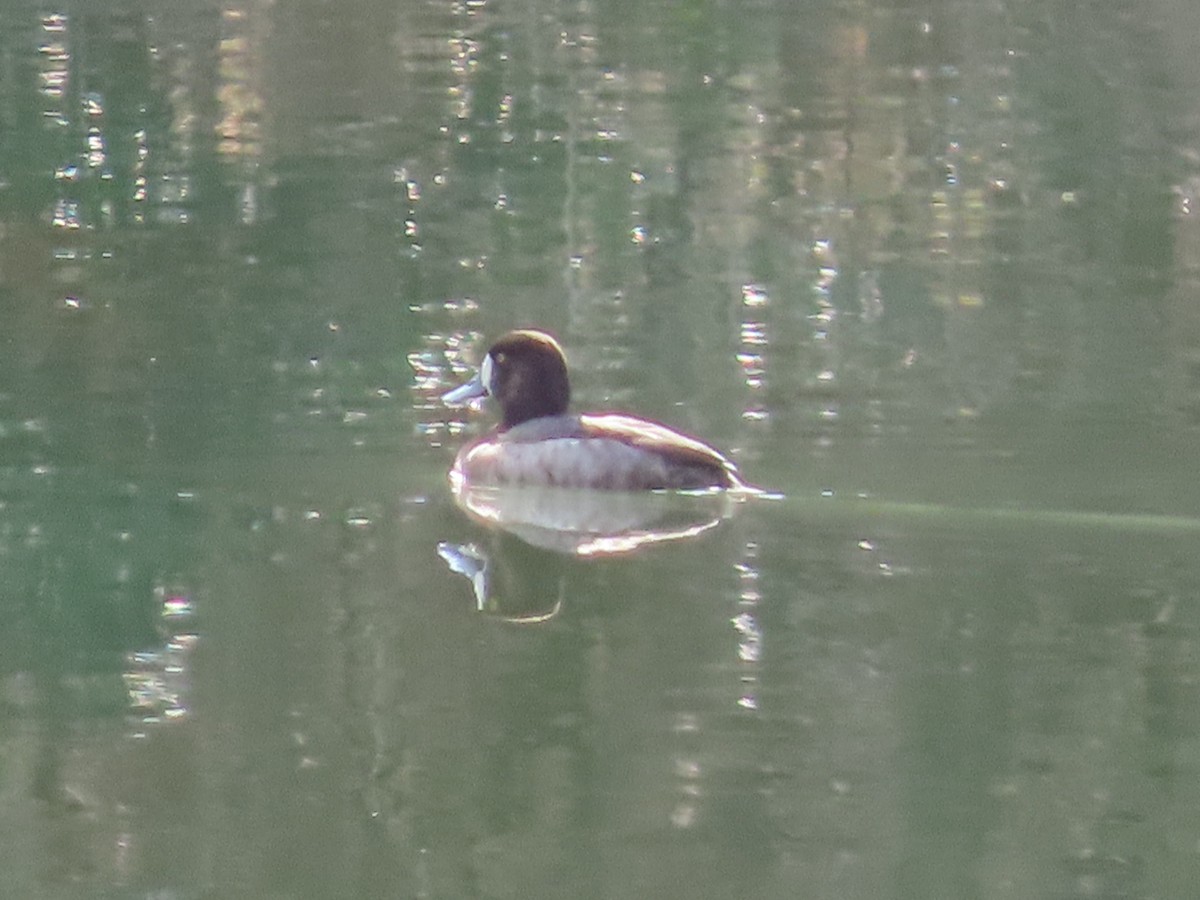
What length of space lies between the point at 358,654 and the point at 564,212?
900cm

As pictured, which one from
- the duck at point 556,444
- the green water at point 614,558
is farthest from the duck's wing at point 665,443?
the green water at point 614,558

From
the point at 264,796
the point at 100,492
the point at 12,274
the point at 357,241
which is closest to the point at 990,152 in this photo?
the point at 357,241

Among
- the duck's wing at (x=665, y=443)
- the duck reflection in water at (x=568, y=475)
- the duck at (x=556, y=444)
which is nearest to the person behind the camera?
the duck reflection in water at (x=568, y=475)

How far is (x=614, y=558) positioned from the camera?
1155cm

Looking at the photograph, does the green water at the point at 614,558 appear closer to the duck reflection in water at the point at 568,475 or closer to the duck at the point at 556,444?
the duck reflection in water at the point at 568,475

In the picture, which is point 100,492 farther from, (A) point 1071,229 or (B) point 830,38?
(B) point 830,38

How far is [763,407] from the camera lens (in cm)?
1354

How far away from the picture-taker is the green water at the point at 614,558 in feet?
27.8

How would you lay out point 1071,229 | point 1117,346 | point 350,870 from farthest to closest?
point 1071,229
point 1117,346
point 350,870

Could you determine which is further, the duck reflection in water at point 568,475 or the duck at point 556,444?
the duck at point 556,444

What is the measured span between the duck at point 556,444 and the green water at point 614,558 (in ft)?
1.12

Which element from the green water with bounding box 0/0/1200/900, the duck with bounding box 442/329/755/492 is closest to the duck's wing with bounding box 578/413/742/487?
the duck with bounding box 442/329/755/492

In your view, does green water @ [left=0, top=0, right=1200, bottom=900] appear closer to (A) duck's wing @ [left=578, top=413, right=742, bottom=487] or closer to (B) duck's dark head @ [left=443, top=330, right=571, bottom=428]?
(A) duck's wing @ [left=578, top=413, right=742, bottom=487]

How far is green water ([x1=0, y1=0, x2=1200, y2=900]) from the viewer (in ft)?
27.8
